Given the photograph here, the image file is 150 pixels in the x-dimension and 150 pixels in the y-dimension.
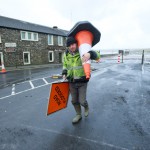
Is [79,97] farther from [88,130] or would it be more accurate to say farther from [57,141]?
[57,141]

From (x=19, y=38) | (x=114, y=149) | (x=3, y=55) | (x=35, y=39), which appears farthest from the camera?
(x=35, y=39)

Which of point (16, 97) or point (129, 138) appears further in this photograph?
point (16, 97)

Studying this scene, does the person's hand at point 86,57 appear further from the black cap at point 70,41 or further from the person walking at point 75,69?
the black cap at point 70,41

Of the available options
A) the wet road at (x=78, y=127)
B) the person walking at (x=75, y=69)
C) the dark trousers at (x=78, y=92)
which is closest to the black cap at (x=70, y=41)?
the person walking at (x=75, y=69)

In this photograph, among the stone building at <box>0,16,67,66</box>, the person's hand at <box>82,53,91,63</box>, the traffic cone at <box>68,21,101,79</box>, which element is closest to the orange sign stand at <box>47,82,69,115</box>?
the traffic cone at <box>68,21,101,79</box>

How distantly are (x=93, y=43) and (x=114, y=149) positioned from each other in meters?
2.46

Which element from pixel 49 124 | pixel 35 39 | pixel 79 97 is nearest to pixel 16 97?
pixel 49 124

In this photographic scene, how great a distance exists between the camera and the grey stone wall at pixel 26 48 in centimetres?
1891

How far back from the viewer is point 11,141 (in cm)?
301

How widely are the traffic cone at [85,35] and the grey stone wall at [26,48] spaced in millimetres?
17570

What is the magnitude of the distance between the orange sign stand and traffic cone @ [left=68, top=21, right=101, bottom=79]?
33.4 inches

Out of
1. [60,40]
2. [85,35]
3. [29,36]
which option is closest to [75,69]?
[85,35]

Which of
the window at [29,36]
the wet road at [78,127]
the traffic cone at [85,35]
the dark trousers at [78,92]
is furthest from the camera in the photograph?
the window at [29,36]

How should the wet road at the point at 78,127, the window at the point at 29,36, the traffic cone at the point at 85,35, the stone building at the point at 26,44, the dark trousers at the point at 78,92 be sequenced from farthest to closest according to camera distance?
the window at the point at 29,36
the stone building at the point at 26,44
the dark trousers at the point at 78,92
the traffic cone at the point at 85,35
the wet road at the point at 78,127
